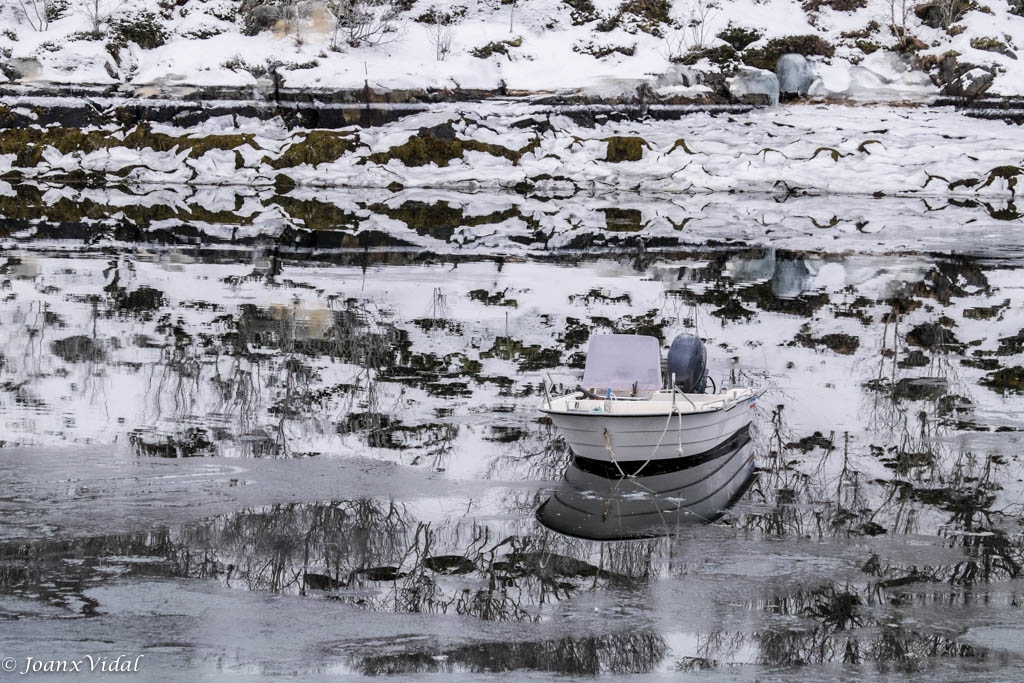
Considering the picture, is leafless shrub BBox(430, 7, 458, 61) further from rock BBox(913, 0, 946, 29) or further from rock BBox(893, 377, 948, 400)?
rock BBox(893, 377, 948, 400)

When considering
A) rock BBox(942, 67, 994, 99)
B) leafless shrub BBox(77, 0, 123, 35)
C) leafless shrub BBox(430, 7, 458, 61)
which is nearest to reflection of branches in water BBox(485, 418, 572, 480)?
leafless shrub BBox(430, 7, 458, 61)

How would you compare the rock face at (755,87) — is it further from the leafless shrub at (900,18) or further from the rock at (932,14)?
the rock at (932,14)

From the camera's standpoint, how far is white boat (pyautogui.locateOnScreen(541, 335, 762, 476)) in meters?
9.88

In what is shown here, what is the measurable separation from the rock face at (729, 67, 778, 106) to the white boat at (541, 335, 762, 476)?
88.4ft

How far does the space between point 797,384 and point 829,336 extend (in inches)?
98.5

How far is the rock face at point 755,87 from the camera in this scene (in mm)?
36438

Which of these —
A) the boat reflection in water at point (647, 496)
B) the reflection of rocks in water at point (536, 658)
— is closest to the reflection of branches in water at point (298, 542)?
the reflection of rocks in water at point (536, 658)

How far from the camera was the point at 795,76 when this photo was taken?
37.1 m

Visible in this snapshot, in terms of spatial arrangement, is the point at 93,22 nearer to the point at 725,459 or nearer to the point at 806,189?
the point at 806,189

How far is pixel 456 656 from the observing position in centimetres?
664

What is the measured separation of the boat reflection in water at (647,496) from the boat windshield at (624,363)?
0.76m

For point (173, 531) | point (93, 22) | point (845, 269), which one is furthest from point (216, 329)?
point (93, 22)

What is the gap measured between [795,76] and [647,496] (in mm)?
30073

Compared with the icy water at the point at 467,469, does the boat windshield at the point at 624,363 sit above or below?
above
